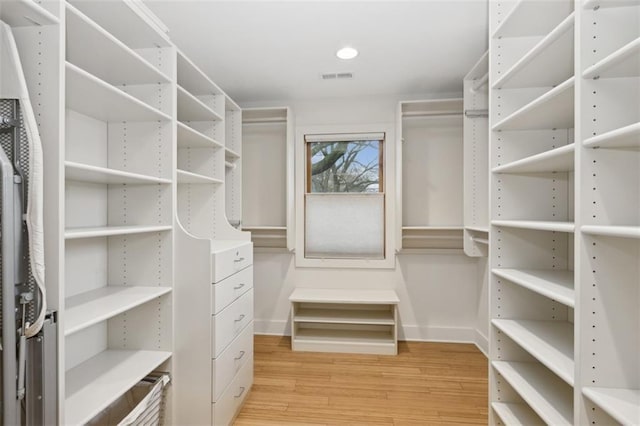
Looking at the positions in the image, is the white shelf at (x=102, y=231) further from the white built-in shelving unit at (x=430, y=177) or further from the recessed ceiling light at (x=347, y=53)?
the white built-in shelving unit at (x=430, y=177)

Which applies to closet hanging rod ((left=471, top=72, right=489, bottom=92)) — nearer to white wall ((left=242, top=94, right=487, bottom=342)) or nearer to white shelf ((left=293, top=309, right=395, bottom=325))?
white wall ((left=242, top=94, right=487, bottom=342))

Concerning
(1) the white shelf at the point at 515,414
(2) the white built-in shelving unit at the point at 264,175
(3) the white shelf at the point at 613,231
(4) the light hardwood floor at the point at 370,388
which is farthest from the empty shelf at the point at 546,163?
(2) the white built-in shelving unit at the point at 264,175

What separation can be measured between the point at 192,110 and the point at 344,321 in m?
2.13

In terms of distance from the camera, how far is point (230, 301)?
204 cm

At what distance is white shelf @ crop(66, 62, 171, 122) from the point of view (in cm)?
129

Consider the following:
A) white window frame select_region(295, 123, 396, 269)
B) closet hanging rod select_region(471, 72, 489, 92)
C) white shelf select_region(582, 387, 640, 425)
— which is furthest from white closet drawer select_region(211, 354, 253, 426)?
closet hanging rod select_region(471, 72, 489, 92)

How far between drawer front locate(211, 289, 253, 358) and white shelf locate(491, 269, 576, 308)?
4.96ft

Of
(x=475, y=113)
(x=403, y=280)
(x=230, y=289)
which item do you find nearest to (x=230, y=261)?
(x=230, y=289)

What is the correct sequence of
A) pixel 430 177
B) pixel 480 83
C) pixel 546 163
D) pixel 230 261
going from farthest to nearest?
pixel 430 177
pixel 480 83
pixel 230 261
pixel 546 163

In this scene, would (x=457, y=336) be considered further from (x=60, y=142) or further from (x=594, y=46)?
(x=60, y=142)

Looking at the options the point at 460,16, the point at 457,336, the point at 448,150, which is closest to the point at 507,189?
the point at 460,16

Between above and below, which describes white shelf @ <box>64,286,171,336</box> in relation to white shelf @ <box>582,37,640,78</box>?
below

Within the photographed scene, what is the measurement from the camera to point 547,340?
57.9 inches

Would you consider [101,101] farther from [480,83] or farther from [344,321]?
[480,83]
